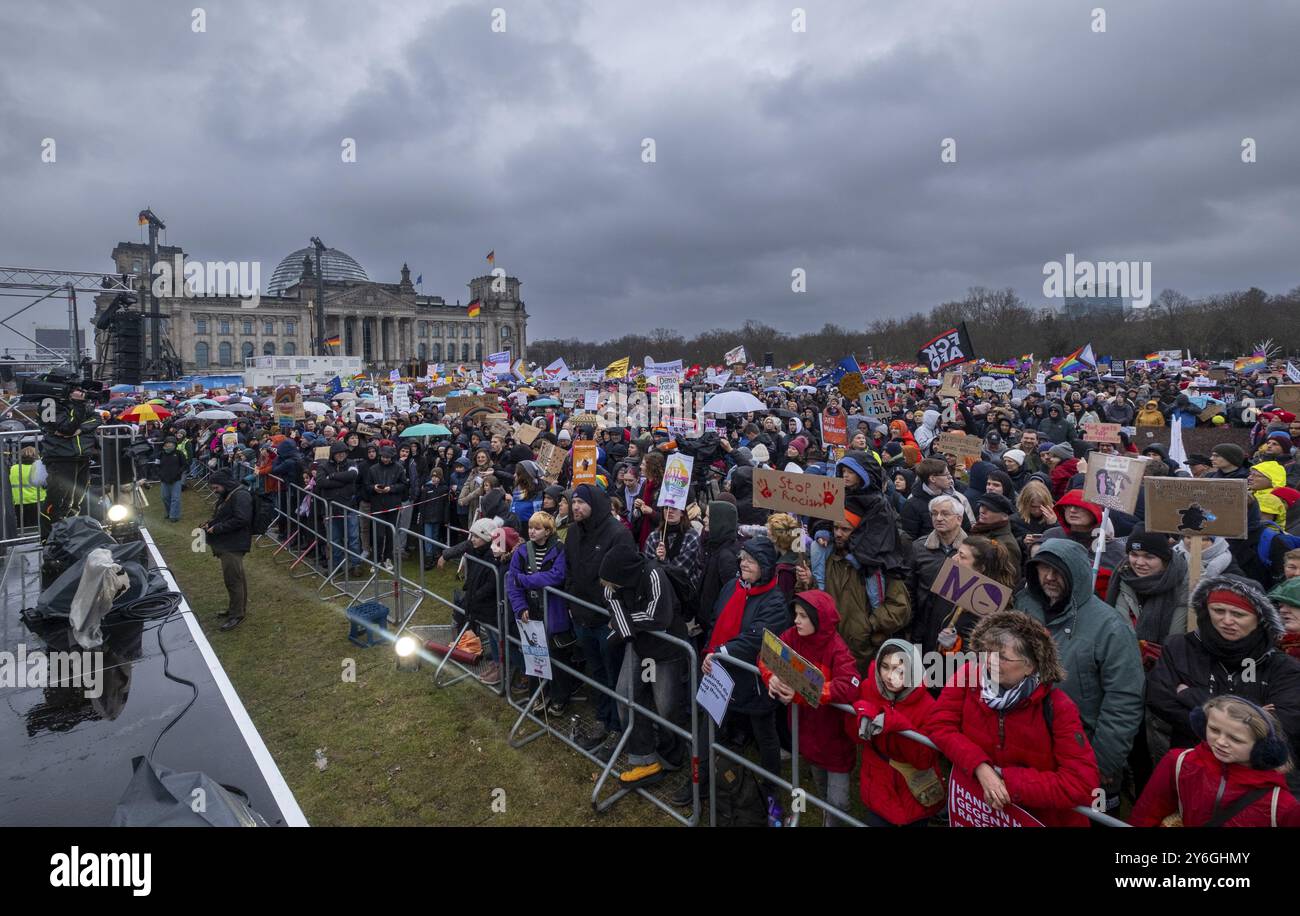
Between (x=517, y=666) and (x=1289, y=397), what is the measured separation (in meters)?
15.7

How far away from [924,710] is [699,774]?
2.08m

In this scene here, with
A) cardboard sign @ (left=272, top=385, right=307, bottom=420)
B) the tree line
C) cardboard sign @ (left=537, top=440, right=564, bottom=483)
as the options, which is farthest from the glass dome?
cardboard sign @ (left=537, top=440, right=564, bottom=483)

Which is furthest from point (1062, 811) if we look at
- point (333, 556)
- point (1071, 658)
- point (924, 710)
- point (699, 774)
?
point (333, 556)

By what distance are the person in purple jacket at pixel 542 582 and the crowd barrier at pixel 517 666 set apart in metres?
0.11

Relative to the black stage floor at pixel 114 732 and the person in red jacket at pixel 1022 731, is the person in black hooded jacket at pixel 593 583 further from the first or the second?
the person in red jacket at pixel 1022 731

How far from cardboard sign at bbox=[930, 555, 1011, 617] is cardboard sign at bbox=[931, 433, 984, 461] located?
19.3ft

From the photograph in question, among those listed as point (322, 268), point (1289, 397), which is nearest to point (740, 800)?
point (1289, 397)

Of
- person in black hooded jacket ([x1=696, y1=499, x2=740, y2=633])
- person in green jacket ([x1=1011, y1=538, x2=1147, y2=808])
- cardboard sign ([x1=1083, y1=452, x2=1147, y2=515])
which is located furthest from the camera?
cardboard sign ([x1=1083, y1=452, x2=1147, y2=515])

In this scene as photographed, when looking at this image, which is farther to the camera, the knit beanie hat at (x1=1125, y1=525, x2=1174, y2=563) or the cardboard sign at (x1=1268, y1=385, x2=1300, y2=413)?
the cardboard sign at (x1=1268, y1=385, x2=1300, y2=413)

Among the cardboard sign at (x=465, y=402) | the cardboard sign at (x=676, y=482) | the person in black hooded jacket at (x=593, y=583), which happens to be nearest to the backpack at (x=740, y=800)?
the person in black hooded jacket at (x=593, y=583)

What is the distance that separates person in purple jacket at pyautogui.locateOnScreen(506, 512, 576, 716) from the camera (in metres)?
6.03

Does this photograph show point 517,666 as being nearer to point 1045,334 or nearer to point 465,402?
point 465,402

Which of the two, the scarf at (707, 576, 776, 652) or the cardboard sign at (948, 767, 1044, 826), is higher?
the scarf at (707, 576, 776, 652)

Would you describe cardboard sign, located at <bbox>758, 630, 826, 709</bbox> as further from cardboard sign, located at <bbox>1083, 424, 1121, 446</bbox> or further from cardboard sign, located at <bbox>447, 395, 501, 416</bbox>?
cardboard sign, located at <bbox>447, 395, 501, 416</bbox>
